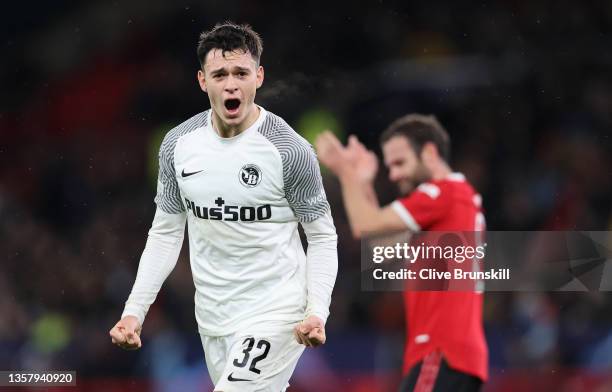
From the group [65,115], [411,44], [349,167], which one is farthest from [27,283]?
[411,44]

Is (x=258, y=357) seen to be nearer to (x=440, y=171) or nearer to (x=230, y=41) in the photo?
(x=230, y=41)

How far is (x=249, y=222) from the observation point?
4199mm

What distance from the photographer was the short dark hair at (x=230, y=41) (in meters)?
4.19

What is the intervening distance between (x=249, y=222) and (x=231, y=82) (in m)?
0.54

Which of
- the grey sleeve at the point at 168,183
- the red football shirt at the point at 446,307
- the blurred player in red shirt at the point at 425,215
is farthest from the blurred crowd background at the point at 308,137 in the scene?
the grey sleeve at the point at 168,183

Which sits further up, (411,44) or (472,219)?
(411,44)

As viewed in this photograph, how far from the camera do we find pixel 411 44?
7992 millimetres

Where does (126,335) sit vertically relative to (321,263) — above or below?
below

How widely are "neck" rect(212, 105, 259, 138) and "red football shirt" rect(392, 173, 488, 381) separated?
5.72ft

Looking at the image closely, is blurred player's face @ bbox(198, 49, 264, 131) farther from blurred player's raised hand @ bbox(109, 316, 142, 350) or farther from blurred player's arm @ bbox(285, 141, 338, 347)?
blurred player's raised hand @ bbox(109, 316, 142, 350)

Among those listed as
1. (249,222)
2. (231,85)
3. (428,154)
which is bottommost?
(249,222)

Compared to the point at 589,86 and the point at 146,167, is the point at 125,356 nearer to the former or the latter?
the point at 146,167

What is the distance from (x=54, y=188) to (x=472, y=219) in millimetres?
3447

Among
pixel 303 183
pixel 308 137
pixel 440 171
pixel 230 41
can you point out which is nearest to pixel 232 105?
pixel 230 41
